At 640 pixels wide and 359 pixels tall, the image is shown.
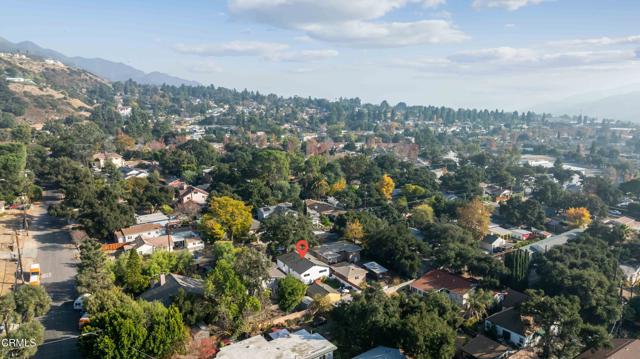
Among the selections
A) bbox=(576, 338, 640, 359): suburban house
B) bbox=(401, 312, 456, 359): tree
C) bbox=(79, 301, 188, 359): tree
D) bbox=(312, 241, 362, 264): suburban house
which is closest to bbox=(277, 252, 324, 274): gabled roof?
bbox=(312, 241, 362, 264): suburban house

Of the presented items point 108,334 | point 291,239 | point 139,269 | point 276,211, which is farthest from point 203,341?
point 276,211

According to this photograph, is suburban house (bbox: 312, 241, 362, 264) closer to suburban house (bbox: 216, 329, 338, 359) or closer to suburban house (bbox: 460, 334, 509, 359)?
suburban house (bbox: 216, 329, 338, 359)

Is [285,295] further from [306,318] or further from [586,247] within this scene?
[586,247]

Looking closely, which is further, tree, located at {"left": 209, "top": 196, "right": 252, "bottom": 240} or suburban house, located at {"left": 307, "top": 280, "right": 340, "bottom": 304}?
tree, located at {"left": 209, "top": 196, "right": 252, "bottom": 240}

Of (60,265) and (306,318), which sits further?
(60,265)

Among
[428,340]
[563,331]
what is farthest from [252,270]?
[563,331]

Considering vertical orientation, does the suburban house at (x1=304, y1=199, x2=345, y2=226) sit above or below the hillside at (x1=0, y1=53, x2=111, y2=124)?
below
